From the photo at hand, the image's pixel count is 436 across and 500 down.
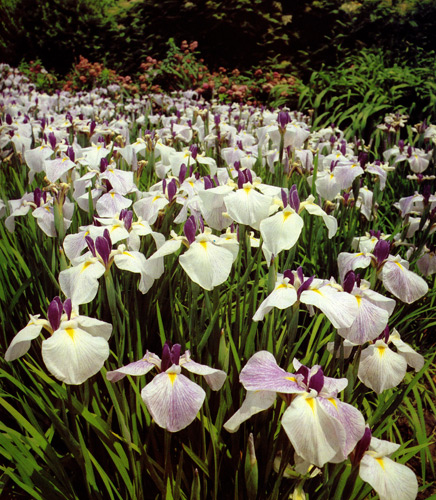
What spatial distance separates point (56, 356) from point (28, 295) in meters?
1.18

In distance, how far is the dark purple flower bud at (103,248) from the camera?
135cm

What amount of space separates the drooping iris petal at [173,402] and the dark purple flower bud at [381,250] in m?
0.84

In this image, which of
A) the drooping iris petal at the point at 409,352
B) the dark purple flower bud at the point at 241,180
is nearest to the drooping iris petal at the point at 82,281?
the dark purple flower bud at the point at 241,180

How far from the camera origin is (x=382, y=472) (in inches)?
41.4

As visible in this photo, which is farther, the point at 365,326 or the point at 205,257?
the point at 205,257

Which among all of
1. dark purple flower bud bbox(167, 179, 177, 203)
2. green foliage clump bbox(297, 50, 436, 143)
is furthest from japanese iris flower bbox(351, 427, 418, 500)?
green foliage clump bbox(297, 50, 436, 143)

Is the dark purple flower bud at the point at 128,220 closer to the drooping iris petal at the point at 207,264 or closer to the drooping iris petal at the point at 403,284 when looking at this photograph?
the drooping iris petal at the point at 207,264

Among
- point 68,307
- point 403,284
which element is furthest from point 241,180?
point 68,307

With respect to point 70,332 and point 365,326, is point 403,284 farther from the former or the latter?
point 70,332

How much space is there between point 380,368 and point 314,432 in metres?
0.45

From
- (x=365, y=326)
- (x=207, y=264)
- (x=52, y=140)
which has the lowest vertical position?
(x=365, y=326)

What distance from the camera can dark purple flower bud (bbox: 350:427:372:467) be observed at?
106 cm

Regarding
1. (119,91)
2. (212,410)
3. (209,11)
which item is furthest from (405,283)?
(209,11)

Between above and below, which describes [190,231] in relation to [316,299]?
above
